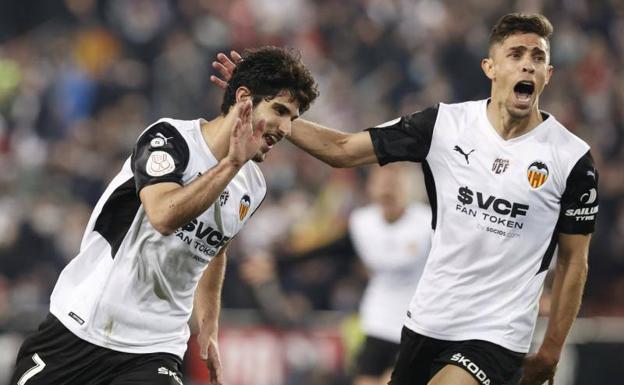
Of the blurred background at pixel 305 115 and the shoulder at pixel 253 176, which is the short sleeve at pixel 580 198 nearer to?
the shoulder at pixel 253 176

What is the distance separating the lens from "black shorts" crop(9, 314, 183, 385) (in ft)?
19.1

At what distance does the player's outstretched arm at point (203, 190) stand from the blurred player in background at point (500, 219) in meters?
0.83

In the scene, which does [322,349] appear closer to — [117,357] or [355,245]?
[355,245]

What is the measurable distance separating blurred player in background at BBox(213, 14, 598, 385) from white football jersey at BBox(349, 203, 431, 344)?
314 cm

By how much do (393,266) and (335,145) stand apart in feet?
10.7

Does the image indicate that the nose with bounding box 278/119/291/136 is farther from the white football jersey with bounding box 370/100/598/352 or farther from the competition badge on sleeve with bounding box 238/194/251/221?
the white football jersey with bounding box 370/100/598/352

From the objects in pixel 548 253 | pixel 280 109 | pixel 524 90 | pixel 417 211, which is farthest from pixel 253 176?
pixel 417 211

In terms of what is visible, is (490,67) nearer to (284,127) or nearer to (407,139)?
(407,139)

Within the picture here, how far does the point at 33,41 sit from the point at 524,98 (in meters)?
11.4

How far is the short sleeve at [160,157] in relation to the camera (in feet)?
18.3

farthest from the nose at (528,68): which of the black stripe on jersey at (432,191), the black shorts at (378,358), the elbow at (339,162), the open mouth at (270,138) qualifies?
the black shorts at (378,358)

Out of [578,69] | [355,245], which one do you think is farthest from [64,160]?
[578,69]

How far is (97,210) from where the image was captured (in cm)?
594

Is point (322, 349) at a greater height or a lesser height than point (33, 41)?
lesser
